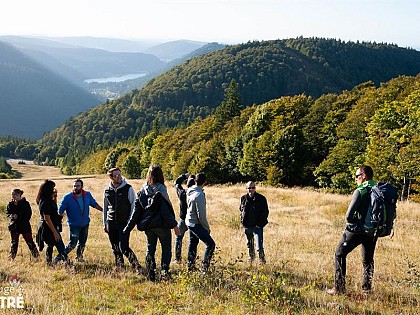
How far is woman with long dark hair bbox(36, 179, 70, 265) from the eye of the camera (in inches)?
333

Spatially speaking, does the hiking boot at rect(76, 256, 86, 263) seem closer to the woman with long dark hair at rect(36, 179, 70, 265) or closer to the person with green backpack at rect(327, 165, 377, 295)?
the woman with long dark hair at rect(36, 179, 70, 265)

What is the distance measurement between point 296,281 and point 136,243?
21.2 ft

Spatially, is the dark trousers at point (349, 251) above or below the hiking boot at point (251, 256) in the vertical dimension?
above

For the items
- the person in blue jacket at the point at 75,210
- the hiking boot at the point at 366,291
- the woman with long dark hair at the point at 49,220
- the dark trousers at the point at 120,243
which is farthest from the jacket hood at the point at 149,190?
the hiking boot at the point at 366,291

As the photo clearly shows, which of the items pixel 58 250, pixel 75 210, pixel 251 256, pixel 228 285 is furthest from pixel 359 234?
pixel 58 250

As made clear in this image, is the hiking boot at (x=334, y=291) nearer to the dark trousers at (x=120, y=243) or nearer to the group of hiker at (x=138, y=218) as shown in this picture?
the group of hiker at (x=138, y=218)

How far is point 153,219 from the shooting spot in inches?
280

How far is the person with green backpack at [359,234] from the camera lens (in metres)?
6.29

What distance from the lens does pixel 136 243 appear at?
12.5 meters

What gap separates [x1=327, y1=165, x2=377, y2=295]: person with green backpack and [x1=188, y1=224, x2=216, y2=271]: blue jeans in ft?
7.81

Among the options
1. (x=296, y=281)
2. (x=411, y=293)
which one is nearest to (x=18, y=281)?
(x=296, y=281)

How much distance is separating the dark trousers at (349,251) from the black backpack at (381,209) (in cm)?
33

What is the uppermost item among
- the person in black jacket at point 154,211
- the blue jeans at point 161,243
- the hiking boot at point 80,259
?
the person in black jacket at point 154,211

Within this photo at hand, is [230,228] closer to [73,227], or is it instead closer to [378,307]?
[73,227]
